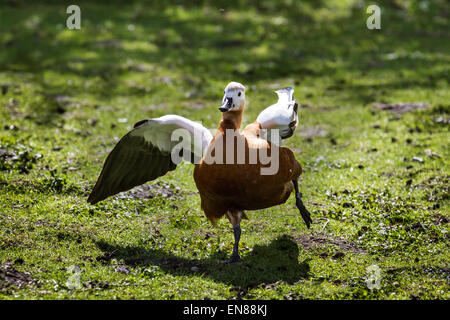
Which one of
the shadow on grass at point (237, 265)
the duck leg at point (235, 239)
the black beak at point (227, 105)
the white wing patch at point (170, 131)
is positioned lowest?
the shadow on grass at point (237, 265)

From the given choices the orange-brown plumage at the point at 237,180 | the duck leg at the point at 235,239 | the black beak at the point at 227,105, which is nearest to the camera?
the orange-brown plumage at the point at 237,180

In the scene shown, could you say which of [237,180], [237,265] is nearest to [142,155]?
[237,180]

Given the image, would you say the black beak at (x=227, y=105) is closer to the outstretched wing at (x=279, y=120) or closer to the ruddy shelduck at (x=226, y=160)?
the ruddy shelduck at (x=226, y=160)

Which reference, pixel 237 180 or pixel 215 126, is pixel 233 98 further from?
pixel 215 126

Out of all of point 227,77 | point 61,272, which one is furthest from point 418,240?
point 227,77

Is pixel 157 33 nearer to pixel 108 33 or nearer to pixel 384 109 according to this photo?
pixel 108 33

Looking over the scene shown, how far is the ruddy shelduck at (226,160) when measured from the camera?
5898mm

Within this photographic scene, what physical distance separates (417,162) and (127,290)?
16.5 feet

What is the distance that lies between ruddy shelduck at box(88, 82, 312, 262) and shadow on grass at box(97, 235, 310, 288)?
22 centimetres

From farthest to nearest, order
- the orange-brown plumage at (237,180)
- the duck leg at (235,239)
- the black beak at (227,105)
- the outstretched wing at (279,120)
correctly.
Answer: the outstretched wing at (279,120)
the duck leg at (235,239)
the black beak at (227,105)
the orange-brown plumage at (237,180)

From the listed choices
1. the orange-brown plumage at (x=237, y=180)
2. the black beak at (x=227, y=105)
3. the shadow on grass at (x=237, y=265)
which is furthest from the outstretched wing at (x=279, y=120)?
the shadow on grass at (x=237, y=265)

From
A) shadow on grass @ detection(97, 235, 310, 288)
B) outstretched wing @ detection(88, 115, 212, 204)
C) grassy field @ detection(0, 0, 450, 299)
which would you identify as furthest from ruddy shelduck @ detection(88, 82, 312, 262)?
grassy field @ detection(0, 0, 450, 299)

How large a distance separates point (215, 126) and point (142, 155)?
12.4 feet

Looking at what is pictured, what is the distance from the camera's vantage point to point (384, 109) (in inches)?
451
